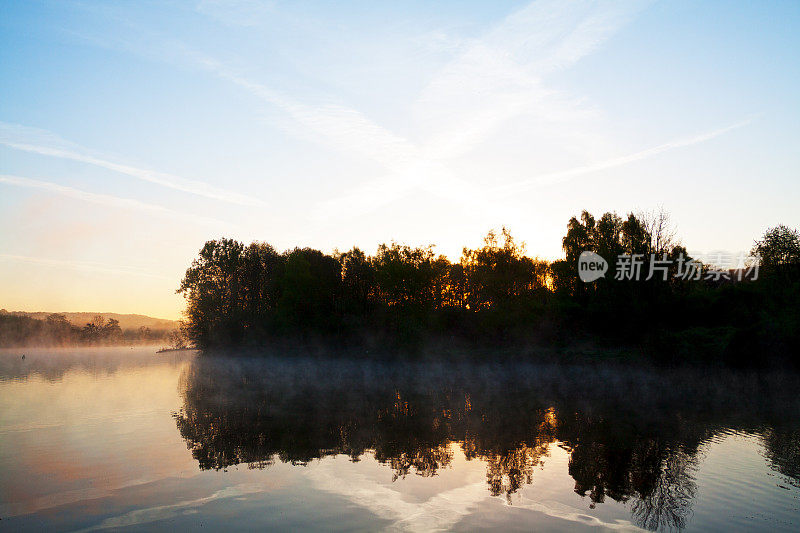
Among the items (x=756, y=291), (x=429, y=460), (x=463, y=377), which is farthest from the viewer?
(x=756, y=291)

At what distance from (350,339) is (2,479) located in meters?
70.9

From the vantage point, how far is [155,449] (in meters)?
21.4

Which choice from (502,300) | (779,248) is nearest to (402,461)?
(502,300)

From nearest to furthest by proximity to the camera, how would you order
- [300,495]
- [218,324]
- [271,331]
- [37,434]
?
[300,495] → [37,434] → [271,331] → [218,324]

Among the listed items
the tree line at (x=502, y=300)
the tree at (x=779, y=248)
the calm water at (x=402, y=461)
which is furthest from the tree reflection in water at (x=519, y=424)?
the tree at (x=779, y=248)

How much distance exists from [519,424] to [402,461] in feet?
33.5

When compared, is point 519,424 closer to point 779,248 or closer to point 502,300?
point 502,300

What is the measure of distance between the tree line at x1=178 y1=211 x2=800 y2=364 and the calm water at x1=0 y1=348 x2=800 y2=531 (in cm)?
2414

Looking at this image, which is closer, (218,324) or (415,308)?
(415,308)

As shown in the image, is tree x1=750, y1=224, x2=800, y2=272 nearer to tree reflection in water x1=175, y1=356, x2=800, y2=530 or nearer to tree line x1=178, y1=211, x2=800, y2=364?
tree line x1=178, y1=211, x2=800, y2=364

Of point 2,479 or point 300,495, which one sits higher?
point 300,495

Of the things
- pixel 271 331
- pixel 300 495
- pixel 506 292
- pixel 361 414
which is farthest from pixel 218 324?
pixel 300 495

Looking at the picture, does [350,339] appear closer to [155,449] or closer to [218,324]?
[218,324]

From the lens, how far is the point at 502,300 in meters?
83.6
